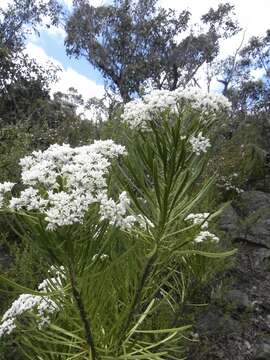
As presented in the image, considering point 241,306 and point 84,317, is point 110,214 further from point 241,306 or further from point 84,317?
point 241,306

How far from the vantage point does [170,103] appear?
91.3 inches

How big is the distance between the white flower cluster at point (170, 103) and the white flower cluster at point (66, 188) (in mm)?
316

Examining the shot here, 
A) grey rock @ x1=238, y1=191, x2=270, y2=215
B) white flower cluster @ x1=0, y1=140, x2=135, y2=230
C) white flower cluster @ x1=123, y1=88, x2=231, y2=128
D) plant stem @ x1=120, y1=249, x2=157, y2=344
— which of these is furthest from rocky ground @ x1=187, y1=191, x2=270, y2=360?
white flower cluster @ x1=0, y1=140, x2=135, y2=230

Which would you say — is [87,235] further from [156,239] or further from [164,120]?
[164,120]

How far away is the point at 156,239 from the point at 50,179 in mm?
618

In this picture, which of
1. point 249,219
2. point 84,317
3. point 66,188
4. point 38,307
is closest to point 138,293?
point 84,317

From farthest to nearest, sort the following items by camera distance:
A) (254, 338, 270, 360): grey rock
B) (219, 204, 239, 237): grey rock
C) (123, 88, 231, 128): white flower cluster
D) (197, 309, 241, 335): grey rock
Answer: (219, 204, 239, 237): grey rock < (197, 309, 241, 335): grey rock < (254, 338, 270, 360): grey rock < (123, 88, 231, 128): white flower cluster

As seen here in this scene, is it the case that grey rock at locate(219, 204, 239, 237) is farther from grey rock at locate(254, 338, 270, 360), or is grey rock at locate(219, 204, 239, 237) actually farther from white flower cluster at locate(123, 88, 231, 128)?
white flower cluster at locate(123, 88, 231, 128)

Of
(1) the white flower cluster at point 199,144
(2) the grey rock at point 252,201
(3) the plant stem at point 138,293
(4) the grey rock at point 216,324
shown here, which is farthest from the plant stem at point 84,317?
(2) the grey rock at point 252,201

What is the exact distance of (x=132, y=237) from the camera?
2420 millimetres

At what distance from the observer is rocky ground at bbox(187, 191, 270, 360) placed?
5.31 m

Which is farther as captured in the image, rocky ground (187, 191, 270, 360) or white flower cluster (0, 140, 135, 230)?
rocky ground (187, 191, 270, 360)

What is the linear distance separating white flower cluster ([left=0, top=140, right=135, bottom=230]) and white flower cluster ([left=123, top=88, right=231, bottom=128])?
1.04 ft

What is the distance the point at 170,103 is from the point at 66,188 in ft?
2.16
